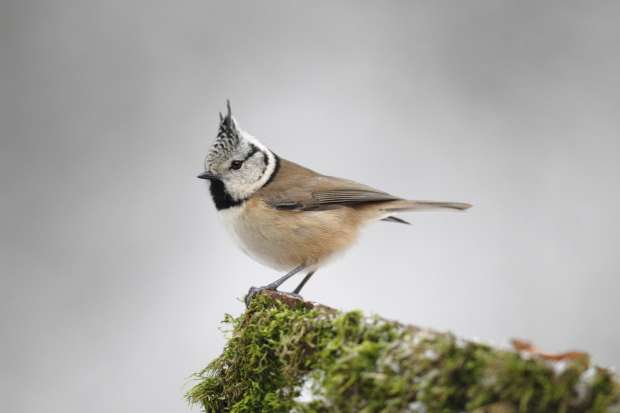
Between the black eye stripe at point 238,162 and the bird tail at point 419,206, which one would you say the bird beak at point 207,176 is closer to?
the black eye stripe at point 238,162

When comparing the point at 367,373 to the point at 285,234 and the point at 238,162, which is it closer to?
the point at 285,234

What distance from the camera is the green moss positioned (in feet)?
4.50

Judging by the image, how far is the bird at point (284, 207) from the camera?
4.04 meters

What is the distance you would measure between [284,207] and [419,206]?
0.90 m

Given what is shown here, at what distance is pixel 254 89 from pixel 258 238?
322 cm

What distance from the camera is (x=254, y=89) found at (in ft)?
22.5

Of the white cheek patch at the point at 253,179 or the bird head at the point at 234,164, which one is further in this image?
the white cheek patch at the point at 253,179

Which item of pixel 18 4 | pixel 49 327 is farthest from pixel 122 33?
pixel 49 327

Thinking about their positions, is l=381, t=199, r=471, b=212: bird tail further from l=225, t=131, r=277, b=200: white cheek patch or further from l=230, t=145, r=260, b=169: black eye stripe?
l=230, t=145, r=260, b=169: black eye stripe

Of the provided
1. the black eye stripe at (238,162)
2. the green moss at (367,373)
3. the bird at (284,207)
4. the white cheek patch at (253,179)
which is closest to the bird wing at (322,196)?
the bird at (284,207)

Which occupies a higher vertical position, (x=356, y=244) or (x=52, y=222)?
(x=356, y=244)

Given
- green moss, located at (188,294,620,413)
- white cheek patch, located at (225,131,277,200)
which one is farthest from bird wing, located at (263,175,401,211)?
green moss, located at (188,294,620,413)

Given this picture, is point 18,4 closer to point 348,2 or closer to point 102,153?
point 102,153

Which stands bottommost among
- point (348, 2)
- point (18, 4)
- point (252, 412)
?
point (252, 412)
